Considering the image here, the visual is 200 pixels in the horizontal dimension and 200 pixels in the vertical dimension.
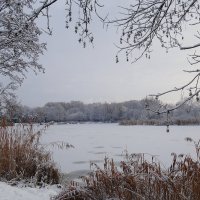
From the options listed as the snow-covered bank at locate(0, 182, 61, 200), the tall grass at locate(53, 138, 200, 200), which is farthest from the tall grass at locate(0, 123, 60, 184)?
the tall grass at locate(53, 138, 200, 200)

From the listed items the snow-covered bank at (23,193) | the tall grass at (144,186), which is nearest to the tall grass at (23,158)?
the snow-covered bank at (23,193)

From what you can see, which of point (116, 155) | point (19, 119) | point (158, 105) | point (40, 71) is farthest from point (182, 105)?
point (40, 71)

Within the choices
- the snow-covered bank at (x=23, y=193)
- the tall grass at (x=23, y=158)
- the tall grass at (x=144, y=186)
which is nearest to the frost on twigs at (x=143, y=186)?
the tall grass at (x=144, y=186)

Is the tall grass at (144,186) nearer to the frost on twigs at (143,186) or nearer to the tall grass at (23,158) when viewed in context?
the frost on twigs at (143,186)

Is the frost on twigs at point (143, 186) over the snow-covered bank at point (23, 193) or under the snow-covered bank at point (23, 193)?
over

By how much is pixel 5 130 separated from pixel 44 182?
1.14 m

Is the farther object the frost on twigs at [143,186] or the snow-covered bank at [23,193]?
the snow-covered bank at [23,193]

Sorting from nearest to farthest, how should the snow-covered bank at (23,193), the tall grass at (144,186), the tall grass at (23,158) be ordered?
the tall grass at (144,186) → the snow-covered bank at (23,193) → the tall grass at (23,158)

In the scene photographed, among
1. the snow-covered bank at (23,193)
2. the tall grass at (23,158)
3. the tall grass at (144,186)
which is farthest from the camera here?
the tall grass at (23,158)

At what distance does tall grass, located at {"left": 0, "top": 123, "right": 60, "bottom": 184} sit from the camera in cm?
688

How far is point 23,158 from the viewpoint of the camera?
23.6 feet

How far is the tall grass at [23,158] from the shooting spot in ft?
22.6

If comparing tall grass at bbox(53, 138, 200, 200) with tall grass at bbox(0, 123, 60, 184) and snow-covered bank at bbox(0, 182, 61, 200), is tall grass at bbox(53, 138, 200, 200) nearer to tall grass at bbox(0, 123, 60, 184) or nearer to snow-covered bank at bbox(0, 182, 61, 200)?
snow-covered bank at bbox(0, 182, 61, 200)

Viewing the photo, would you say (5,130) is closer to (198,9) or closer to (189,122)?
(198,9)
